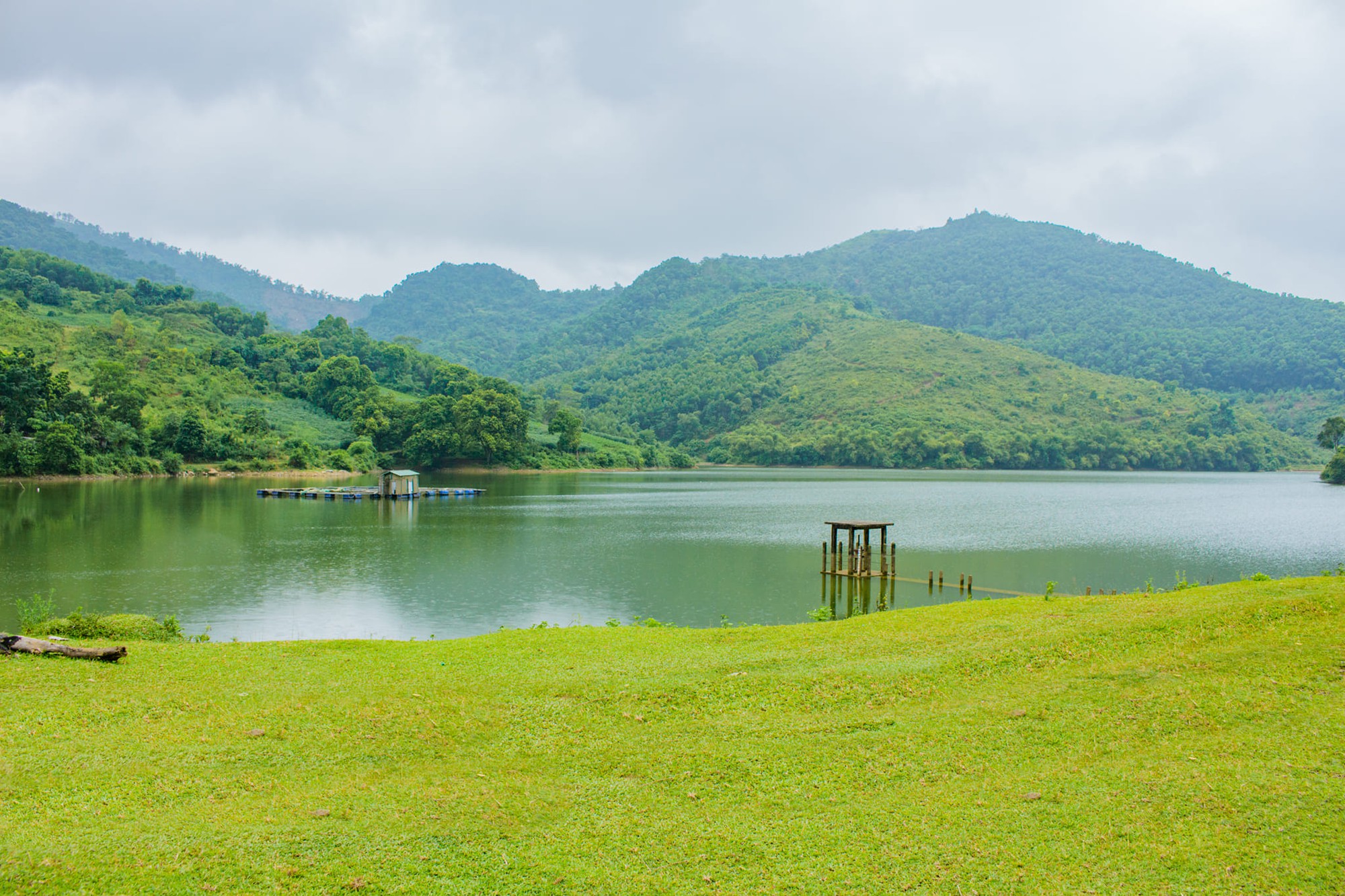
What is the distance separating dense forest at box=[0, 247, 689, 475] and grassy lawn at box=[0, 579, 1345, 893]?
7049cm

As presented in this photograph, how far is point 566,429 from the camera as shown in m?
120

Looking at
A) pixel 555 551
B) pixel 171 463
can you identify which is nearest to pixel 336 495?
pixel 171 463

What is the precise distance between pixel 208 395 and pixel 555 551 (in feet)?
253

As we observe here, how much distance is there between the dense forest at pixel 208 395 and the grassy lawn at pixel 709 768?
2775 inches

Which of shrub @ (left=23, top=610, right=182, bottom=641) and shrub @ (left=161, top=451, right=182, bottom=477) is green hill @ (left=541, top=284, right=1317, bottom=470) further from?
shrub @ (left=23, top=610, right=182, bottom=641)

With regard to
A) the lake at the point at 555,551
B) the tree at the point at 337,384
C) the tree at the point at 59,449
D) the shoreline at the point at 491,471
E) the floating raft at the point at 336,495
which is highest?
the tree at the point at 337,384

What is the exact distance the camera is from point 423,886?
6.11 meters

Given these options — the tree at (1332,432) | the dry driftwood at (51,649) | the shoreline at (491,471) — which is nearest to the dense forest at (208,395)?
the shoreline at (491,471)

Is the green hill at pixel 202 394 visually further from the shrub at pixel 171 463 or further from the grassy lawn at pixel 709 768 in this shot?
the grassy lawn at pixel 709 768

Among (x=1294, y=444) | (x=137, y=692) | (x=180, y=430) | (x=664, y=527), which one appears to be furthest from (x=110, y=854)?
(x=1294, y=444)

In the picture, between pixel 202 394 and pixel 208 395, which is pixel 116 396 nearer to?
pixel 202 394

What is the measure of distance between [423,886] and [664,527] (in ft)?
131

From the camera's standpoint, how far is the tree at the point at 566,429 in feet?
394

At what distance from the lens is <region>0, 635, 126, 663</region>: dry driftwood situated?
1118 centimetres
